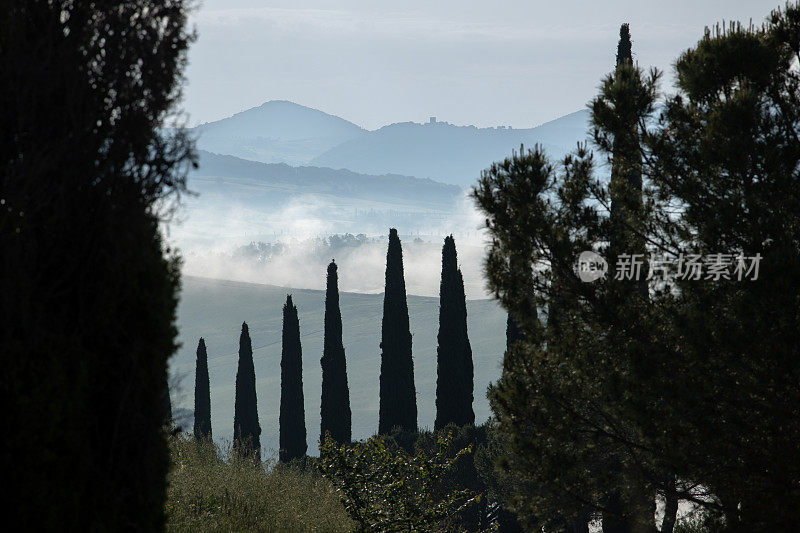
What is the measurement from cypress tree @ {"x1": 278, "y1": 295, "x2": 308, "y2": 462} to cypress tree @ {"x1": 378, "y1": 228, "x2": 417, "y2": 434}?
5527 mm

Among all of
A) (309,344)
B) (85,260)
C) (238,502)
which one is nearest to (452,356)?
(238,502)

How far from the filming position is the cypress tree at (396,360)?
118ft

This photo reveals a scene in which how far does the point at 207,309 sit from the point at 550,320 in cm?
17420

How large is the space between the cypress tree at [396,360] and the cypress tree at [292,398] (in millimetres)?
5527

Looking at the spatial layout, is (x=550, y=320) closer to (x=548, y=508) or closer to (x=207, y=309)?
(x=548, y=508)

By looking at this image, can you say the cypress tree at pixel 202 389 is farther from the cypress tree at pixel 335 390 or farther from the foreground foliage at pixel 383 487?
the foreground foliage at pixel 383 487

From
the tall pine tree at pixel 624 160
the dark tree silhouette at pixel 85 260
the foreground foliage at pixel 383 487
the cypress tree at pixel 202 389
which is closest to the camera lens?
the dark tree silhouette at pixel 85 260

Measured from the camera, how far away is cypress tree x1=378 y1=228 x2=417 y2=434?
36062 mm

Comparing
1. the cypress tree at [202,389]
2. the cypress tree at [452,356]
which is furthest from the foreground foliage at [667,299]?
the cypress tree at [202,389]

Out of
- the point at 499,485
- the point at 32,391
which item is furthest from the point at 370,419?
the point at 32,391

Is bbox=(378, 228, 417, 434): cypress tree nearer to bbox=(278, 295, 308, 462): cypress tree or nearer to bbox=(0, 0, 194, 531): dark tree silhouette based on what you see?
bbox=(278, 295, 308, 462): cypress tree

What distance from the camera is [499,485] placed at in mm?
24734

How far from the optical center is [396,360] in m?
36.4

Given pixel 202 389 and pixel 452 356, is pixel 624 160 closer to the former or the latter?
pixel 452 356
